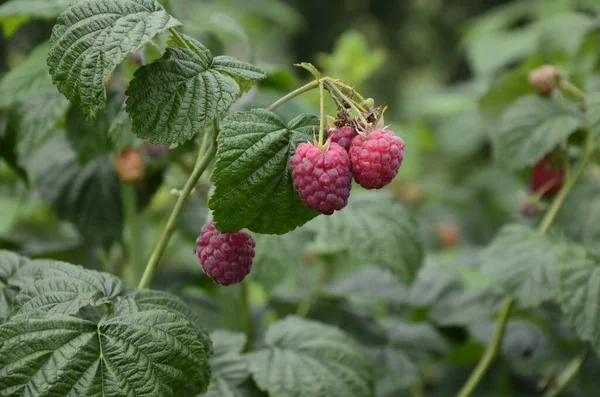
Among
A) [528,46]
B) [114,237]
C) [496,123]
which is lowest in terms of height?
[114,237]

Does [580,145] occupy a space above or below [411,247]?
above

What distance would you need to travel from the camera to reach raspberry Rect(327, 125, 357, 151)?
0.86m

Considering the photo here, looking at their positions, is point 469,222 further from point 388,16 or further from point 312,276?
point 388,16

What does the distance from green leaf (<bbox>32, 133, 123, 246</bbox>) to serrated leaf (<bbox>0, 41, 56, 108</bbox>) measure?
0.62 ft

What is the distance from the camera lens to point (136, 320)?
2.83 feet

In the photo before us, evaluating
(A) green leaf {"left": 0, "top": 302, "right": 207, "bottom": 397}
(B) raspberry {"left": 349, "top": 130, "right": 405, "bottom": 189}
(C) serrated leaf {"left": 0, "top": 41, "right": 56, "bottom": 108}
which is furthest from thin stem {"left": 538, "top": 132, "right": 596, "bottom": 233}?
(C) serrated leaf {"left": 0, "top": 41, "right": 56, "bottom": 108}

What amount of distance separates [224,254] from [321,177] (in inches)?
7.7

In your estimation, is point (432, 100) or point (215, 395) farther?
point (432, 100)

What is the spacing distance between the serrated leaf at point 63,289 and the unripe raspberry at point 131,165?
49 cm

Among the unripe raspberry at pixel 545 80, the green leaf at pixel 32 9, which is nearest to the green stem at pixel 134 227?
the green leaf at pixel 32 9

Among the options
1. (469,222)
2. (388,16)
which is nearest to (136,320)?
(469,222)

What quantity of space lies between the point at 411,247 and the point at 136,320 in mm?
769

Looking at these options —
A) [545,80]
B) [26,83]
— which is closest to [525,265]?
[545,80]

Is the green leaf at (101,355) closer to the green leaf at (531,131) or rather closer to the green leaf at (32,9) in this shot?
the green leaf at (32,9)
